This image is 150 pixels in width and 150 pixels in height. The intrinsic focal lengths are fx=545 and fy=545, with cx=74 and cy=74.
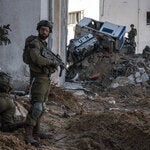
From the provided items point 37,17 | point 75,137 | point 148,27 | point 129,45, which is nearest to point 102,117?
point 75,137

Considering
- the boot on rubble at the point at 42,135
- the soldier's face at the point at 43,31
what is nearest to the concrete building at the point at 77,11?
the boot on rubble at the point at 42,135

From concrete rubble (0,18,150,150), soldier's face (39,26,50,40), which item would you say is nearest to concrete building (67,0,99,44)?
concrete rubble (0,18,150,150)

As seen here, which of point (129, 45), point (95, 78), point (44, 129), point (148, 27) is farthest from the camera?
point (148, 27)

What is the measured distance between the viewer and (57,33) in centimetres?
1549

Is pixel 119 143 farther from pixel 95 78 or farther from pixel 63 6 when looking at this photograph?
pixel 95 78

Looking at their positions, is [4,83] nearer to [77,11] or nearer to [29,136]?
[29,136]

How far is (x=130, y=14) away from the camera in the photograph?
33094 millimetres

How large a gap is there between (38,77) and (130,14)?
26002mm

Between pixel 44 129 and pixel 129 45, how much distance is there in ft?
42.7

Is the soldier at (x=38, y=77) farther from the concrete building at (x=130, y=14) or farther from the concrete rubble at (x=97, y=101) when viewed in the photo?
the concrete building at (x=130, y=14)

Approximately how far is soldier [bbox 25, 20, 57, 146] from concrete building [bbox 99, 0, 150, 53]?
25.4 m

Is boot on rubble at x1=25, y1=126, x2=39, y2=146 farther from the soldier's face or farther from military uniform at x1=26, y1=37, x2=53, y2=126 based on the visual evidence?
the soldier's face

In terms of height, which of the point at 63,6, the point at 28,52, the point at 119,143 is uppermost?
the point at 63,6

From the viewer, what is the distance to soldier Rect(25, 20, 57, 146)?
753 centimetres
